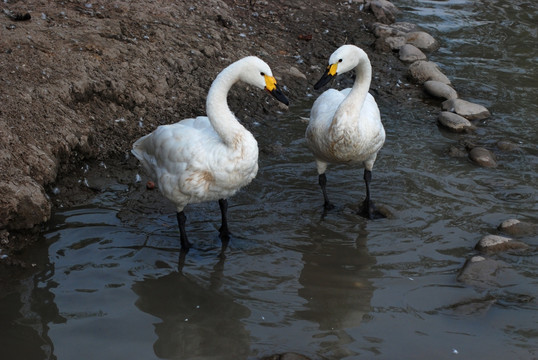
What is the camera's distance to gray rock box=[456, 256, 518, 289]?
5.18 meters

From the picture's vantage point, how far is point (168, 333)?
15.3ft

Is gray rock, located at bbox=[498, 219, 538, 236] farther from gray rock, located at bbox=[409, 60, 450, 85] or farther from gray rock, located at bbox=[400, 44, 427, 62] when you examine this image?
gray rock, located at bbox=[400, 44, 427, 62]

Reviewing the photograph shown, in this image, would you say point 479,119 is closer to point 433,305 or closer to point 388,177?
point 388,177

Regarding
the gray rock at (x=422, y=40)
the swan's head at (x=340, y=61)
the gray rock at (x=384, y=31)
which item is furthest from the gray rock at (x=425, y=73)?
the swan's head at (x=340, y=61)

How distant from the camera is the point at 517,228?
592 cm

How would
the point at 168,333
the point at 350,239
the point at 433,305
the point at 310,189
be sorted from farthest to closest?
1. the point at 310,189
2. the point at 350,239
3. the point at 433,305
4. the point at 168,333

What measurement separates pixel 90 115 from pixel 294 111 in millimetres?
2640

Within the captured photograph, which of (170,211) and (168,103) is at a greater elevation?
(168,103)

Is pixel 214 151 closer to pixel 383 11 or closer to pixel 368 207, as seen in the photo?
pixel 368 207

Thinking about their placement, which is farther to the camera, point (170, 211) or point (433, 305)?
point (170, 211)

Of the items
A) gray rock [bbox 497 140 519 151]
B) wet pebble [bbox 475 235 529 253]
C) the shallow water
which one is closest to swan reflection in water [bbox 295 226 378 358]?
the shallow water

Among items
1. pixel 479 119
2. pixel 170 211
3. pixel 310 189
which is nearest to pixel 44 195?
pixel 170 211

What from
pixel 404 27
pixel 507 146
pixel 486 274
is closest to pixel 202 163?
pixel 486 274

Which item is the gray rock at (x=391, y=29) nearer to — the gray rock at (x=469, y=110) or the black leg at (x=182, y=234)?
the gray rock at (x=469, y=110)
